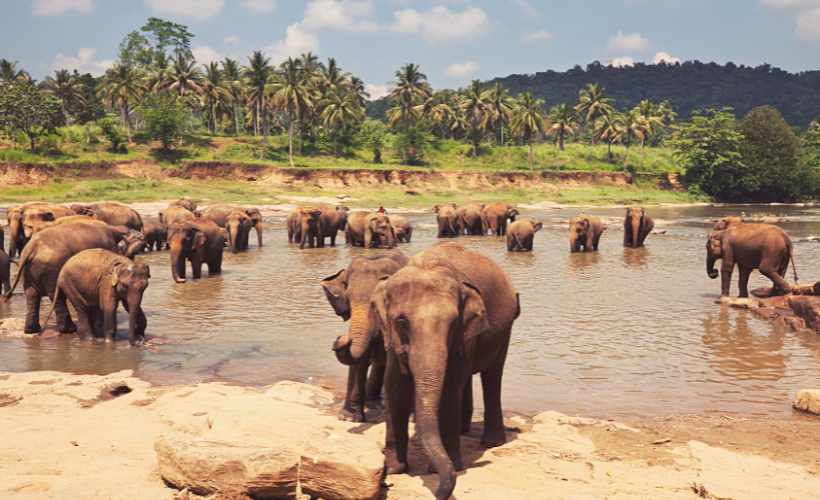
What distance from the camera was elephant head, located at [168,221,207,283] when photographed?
1683cm

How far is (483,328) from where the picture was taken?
507cm

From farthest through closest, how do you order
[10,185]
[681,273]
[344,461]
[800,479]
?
[10,185] → [681,273] → [800,479] → [344,461]

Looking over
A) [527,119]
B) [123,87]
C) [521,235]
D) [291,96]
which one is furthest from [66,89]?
[521,235]

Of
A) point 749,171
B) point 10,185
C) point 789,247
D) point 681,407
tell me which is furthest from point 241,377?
point 749,171

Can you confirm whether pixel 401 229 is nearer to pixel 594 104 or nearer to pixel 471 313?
pixel 471 313

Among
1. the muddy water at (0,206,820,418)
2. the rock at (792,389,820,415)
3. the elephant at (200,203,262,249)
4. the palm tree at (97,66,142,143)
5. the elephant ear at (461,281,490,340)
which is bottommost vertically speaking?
the muddy water at (0,206,820,418)

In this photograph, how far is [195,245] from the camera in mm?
17062

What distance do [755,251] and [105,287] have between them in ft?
42.4

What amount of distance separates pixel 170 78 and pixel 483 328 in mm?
78854

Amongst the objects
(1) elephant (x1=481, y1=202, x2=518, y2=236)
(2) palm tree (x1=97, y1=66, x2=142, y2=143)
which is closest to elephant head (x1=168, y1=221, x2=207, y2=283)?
(1) elephant (x1=481, y1=202, x2=518, y2=236)

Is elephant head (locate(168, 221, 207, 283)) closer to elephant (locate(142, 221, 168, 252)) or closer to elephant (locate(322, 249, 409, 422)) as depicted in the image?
elephant (locate(142, 221, 168, 252))

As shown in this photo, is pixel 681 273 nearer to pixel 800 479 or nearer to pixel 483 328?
pixel 800 479

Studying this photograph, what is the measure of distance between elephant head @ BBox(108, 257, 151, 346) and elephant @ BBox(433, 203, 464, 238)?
73.7ft

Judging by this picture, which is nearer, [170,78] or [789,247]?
[789,247]
